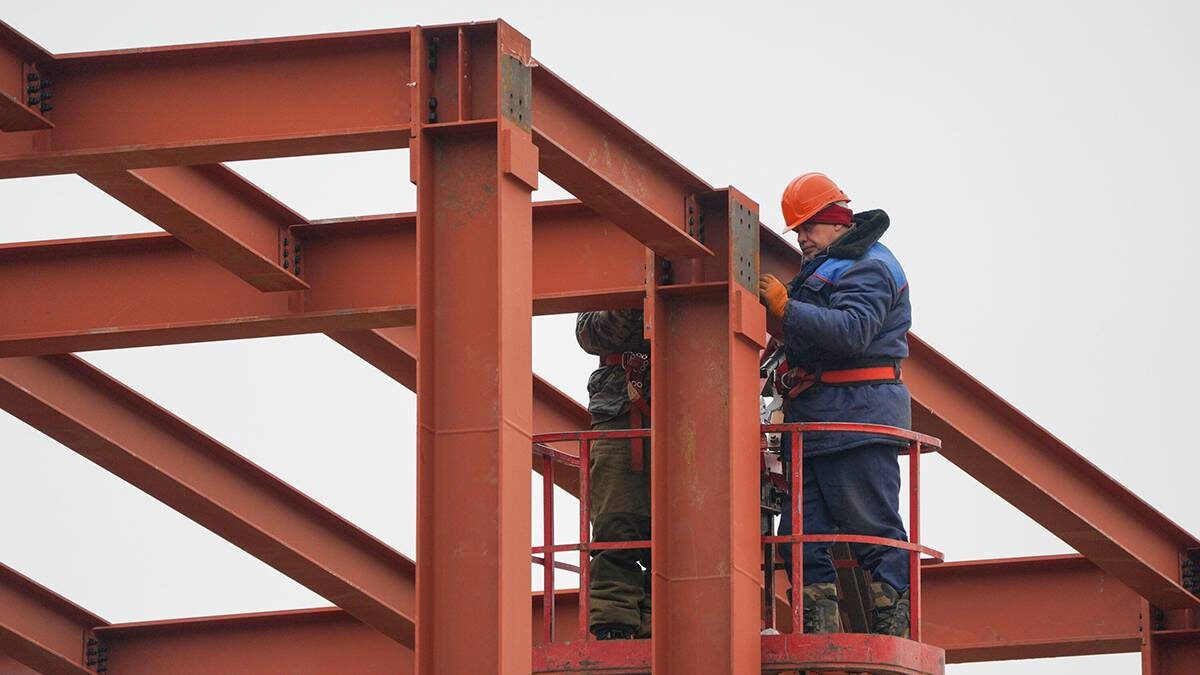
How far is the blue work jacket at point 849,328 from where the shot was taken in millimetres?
14109

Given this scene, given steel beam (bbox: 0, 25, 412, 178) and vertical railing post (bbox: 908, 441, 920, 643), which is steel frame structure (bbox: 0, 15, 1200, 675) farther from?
vertical railing post (bbox: 908, 441, 920, 643)

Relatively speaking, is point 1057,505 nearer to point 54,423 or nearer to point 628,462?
point 628,462

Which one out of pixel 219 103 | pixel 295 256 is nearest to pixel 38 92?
pixel 219 103

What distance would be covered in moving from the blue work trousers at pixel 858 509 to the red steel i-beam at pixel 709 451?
12.2 inches

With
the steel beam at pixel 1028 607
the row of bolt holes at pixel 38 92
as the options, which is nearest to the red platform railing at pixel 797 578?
the row of bolt holes at pixel 38 92

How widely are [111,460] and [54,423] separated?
1.76 feet

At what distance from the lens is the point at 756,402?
14555 mm

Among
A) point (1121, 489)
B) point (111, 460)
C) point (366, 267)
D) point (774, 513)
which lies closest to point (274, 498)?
point (111, 460)

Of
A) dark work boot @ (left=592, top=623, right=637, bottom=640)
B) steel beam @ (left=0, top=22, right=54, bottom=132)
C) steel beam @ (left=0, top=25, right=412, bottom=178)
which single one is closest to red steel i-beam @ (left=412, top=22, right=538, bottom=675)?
steel beam @ (left=0, top=25, right=412, bottom=178)

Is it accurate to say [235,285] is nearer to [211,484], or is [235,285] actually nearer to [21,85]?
[211,484]

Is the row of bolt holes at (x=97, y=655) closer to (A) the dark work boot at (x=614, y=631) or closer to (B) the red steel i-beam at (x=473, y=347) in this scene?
(A) the dark work boot at (x=614, y=631)

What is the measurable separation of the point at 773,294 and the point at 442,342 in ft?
9.74

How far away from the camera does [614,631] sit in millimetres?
14977

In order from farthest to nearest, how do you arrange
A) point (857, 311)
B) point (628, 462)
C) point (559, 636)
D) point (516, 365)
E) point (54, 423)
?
point (559, 636)
point (54, 423)
point (628, 462)
point (857, 311)
point (516, 365)
